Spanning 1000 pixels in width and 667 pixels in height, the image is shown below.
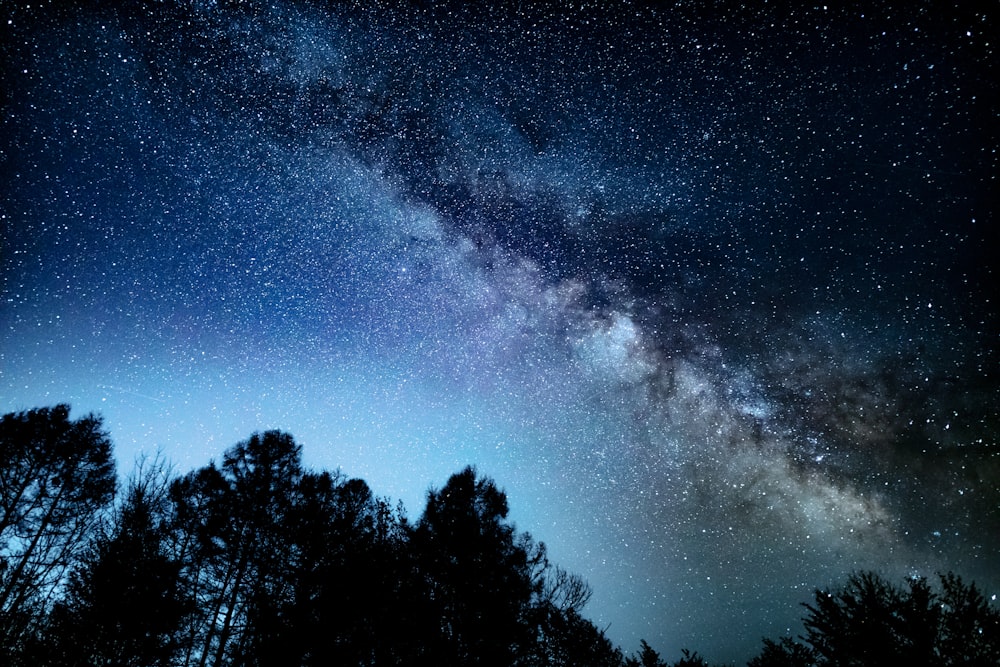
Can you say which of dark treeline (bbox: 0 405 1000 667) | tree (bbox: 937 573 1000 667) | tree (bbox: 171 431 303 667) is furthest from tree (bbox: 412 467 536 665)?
tree (bbox: 937 573 1000 667)

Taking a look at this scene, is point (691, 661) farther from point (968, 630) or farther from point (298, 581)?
point (298, 581)

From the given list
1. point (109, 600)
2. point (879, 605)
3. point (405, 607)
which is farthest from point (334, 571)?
point (879, 605)

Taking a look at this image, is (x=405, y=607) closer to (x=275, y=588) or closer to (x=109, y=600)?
(x=275, y=588)

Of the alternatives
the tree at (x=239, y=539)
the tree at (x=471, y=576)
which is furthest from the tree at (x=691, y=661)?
the tree at (x=239, y=539)

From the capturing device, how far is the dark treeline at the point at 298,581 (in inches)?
332

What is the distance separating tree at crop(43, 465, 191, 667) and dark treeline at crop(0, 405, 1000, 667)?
0.03m

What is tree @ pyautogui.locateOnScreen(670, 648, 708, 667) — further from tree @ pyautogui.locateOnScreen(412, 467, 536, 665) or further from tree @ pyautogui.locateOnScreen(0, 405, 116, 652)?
tree @ pyautogui.locateOnScreen(0, 405, 116, 652)

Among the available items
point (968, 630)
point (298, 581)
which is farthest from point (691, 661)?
point (298, 581)

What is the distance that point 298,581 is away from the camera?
411 inches

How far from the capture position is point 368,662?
1080cm

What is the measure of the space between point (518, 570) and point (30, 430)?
49.0 feet

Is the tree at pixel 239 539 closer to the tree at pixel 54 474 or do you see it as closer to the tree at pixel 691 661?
the tree at pixel 54 474

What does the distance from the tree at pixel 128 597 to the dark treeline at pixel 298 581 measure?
30mm

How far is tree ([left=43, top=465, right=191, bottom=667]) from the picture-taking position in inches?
297
